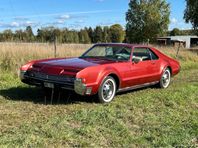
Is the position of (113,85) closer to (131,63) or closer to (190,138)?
(131,63)

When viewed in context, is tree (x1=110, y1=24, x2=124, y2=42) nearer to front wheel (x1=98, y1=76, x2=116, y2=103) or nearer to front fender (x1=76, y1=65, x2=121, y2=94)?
front wheel (x1=98, y1=76, x2=116, y2=103)

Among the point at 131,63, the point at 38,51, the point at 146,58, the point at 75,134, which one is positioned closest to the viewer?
the point at 75,134

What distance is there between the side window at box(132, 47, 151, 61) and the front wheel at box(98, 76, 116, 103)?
1.39 m

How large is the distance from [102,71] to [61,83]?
91cm

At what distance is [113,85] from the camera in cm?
884

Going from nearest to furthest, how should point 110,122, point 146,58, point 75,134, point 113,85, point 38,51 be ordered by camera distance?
point 75,134 < point 110,122 < point 113,85 < point 146,58 < point 38,51

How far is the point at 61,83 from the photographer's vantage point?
26.8 feet

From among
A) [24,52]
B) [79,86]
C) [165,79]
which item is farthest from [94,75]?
[24,52]

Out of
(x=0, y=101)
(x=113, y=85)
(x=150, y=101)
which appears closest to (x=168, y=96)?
(x=150, y=101)

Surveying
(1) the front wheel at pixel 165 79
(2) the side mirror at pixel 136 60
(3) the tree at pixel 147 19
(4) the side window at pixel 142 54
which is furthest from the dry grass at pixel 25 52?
(3) the tree at pixel 147 19

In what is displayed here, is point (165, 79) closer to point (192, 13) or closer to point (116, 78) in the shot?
point (116, 78)

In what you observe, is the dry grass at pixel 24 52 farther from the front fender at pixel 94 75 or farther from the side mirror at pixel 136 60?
the front fender at pixel 94 75

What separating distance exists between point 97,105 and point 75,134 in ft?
7.68

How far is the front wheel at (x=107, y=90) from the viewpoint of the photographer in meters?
8.45
